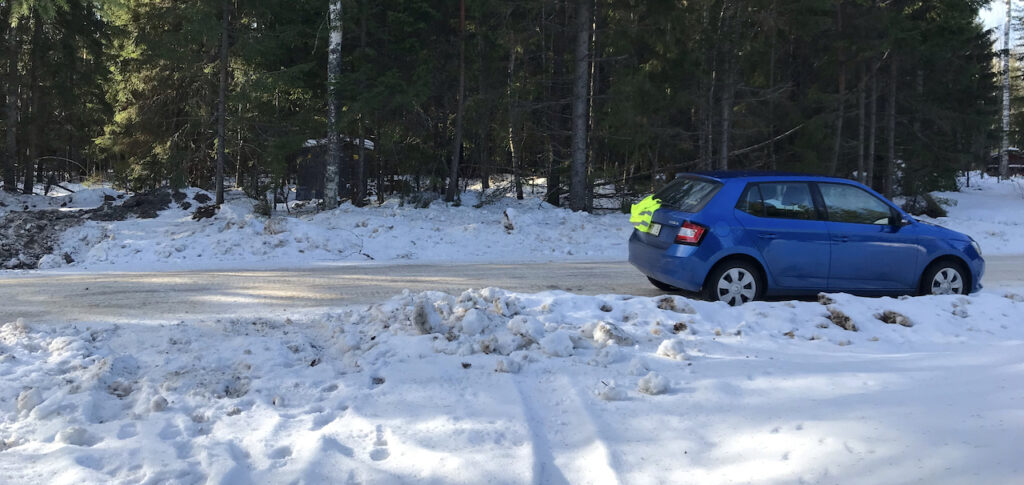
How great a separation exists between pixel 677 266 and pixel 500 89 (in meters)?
13.8

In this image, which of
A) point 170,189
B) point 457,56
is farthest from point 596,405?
point 170,189

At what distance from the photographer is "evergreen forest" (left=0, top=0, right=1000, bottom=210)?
1833 cm

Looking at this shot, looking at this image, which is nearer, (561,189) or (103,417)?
(103,417)

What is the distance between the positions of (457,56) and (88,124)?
59.0 feet

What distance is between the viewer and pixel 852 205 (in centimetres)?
788

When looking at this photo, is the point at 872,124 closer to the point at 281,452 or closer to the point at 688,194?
the point at 688,194

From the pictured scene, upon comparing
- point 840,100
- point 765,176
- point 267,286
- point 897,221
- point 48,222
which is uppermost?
point 840,100

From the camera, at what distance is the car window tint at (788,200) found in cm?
775

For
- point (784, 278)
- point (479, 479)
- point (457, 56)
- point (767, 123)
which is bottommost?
point (479, 479)

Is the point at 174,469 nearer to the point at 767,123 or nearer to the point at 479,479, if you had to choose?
the point at 479,479

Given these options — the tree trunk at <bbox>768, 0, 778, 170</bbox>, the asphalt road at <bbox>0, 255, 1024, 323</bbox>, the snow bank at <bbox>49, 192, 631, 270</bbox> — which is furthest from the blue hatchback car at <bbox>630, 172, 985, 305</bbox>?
the tree trunk at <bbox>768, 0, 778, 170</bbox>

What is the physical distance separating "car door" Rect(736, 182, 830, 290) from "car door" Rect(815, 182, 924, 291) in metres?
0.14

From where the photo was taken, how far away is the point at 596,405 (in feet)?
14.1

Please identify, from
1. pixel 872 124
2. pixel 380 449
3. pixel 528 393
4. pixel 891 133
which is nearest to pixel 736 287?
pixel 528 393
